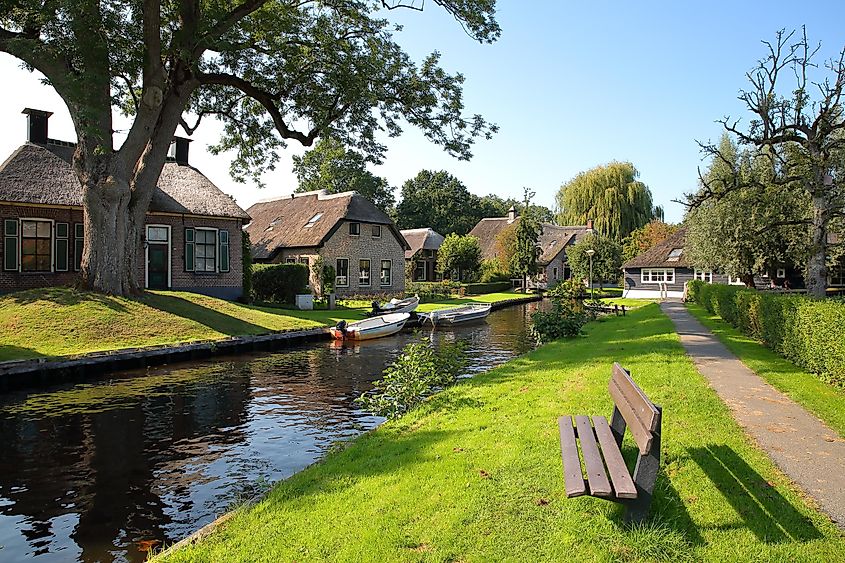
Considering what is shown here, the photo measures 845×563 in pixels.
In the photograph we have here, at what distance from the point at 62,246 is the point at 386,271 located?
65.9ft

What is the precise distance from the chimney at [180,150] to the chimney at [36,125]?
5.80 meters

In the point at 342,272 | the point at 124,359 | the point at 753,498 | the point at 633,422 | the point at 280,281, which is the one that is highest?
the point at 342,272

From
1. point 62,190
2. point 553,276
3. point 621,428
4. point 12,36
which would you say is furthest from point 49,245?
point 553,276

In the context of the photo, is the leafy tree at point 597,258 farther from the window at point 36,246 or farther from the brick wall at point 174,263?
the window at point 36,246

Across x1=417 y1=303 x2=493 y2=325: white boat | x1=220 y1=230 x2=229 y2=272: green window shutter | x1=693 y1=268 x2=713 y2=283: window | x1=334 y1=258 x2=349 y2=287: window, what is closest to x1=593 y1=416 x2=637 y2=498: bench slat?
x1=417 y1=303 x2=493 y2=325: white boat

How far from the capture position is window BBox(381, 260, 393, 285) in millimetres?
40750

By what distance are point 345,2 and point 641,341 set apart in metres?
14.7

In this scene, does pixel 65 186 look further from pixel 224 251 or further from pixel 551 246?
pixel 551 246

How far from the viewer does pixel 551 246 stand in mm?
65500

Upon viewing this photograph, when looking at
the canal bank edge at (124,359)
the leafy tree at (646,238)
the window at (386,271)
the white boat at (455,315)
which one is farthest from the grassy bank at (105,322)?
the leafy tree at (646,238)

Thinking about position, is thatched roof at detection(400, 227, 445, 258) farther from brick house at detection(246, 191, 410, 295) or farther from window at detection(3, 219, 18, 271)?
window at detection(3, 219, 18, 271)

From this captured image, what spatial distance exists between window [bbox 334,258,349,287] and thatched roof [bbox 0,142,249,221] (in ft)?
28.2

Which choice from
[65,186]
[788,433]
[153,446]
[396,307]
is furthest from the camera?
[396,307]

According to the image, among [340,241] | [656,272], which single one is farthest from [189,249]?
[656,272]
